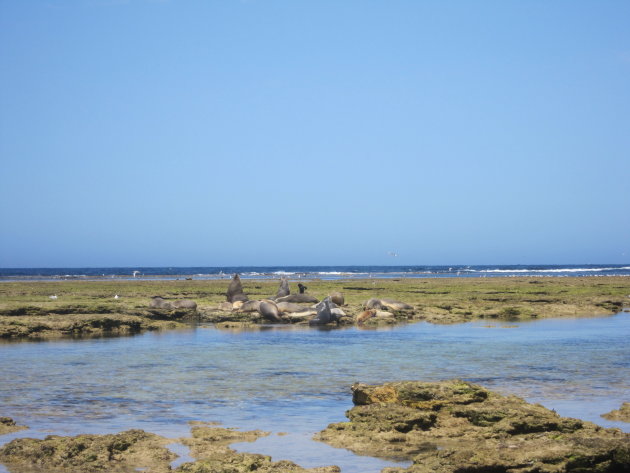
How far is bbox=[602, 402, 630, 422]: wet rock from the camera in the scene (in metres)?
9.03

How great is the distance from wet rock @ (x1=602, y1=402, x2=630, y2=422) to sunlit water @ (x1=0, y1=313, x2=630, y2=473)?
179 mm

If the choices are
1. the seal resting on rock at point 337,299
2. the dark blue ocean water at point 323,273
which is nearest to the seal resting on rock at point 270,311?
the seal resting on rock at point 337,299

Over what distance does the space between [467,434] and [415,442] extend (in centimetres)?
68

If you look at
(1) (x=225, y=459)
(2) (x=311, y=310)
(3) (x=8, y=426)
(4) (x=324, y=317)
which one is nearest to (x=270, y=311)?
(2) (x=311, y=310)

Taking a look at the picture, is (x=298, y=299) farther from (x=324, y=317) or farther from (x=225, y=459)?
(x=225, y=459)

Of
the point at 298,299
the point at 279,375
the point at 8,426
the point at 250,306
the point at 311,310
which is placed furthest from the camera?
the point at 298,299

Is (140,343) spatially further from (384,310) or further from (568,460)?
(568,460)

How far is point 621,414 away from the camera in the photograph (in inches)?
362

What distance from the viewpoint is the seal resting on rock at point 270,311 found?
1034 inches

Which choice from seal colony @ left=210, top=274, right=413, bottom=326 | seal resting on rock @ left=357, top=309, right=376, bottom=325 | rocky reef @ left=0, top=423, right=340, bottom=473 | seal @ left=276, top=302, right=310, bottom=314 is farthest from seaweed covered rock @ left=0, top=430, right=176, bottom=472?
seal @ left=276, top=302, right=310, bottom=314

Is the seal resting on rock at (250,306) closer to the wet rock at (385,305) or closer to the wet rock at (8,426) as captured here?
the wet rock at (385,305)

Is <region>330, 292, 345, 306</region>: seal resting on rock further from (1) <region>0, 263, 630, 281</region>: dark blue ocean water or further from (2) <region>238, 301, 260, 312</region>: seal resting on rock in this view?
(1) <region>0, 263, 630, 281</region>: dark blue ocean water

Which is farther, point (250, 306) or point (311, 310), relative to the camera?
point (250, 306)

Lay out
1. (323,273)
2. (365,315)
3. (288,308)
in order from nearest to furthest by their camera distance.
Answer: (365,315) < (288,308) < (323,273)
